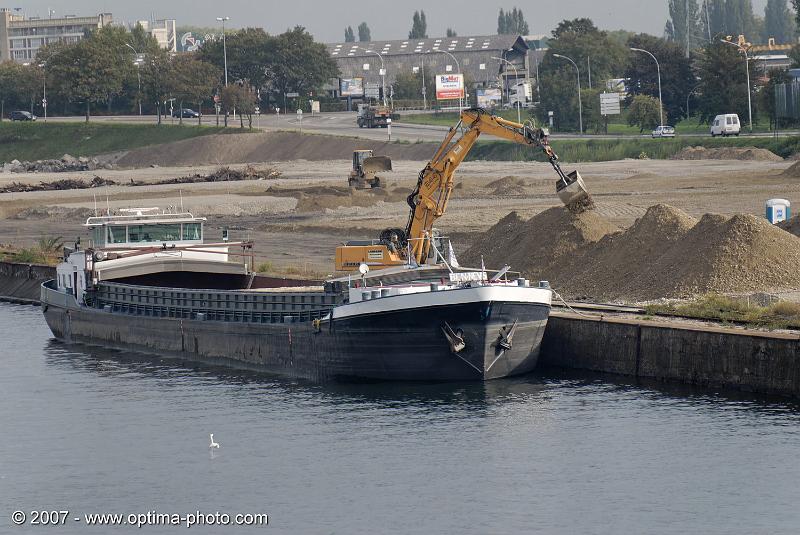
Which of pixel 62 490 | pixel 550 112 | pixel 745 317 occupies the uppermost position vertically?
pixel 550 112

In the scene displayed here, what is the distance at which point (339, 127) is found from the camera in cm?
16938

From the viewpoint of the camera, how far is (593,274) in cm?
4612

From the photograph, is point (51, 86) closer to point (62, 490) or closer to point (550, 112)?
point (550, 112)

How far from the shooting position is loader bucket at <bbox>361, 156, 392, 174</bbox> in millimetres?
106875

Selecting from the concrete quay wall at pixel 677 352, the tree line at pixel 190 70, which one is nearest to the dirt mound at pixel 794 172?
the concrete quay wall at pixel 677 352

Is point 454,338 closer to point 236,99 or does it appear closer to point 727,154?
point 727,154

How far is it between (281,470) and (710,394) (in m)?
11.3

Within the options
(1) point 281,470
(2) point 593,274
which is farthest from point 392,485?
(2) point 593,274

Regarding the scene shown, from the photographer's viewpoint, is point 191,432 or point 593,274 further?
point 593,274

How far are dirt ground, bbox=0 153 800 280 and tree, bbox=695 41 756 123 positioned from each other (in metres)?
21.0

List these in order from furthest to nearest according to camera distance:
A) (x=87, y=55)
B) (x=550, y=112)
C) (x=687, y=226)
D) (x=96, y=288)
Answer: (x=87, y=55)
(x=550, y=112)
(x=96, y=288)
(x=687, y=226)

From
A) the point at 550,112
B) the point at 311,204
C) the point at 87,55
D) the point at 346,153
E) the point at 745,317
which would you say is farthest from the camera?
the point at 87,55

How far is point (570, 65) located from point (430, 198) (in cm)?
12707

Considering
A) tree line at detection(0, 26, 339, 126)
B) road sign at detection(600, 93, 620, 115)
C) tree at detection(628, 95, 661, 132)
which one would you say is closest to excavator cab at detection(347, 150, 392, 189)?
tree at detection(628, 95, 661, 132)
